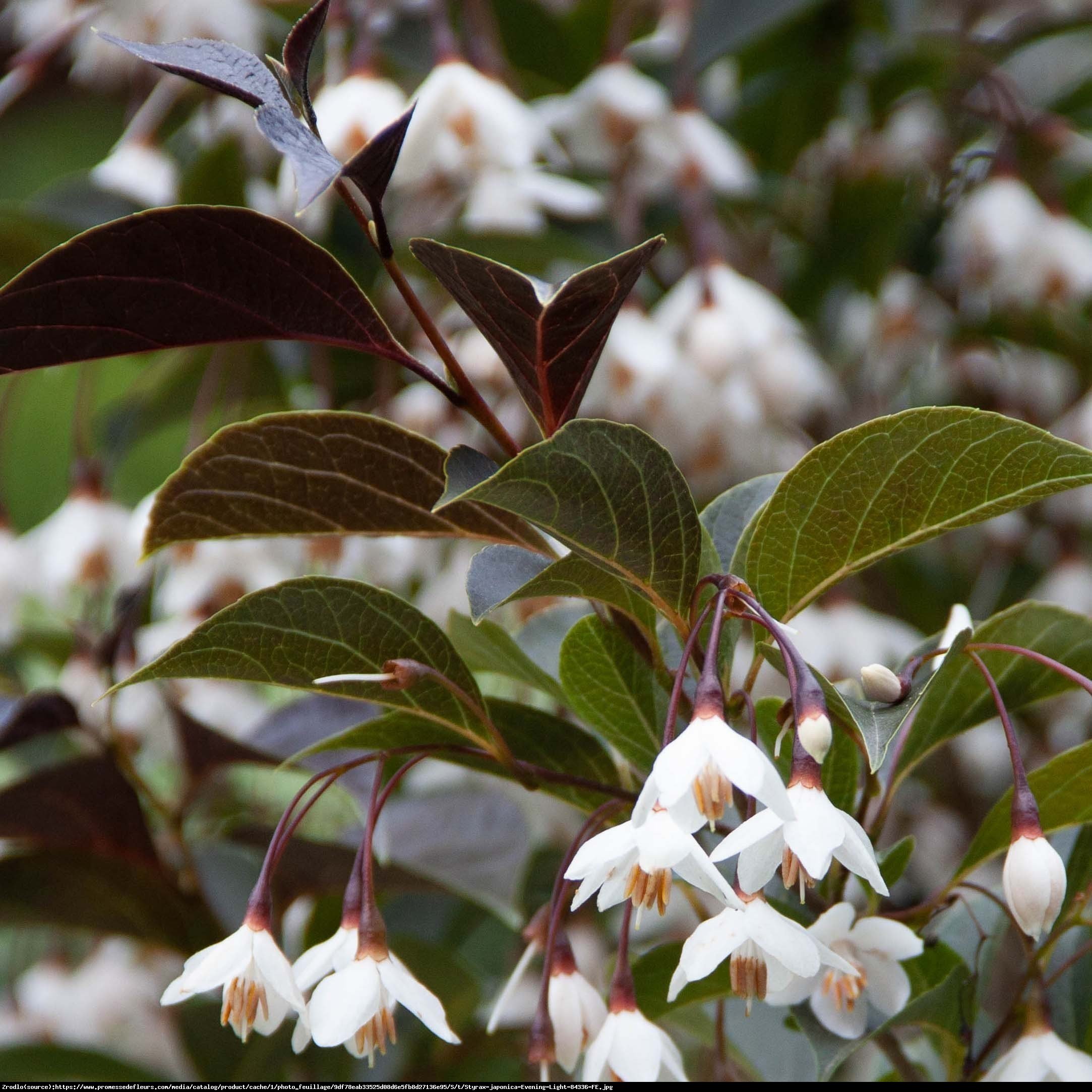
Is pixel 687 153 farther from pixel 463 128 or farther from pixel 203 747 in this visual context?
pixel 203 747

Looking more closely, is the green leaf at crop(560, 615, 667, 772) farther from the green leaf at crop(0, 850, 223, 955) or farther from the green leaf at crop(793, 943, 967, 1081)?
the green leaf at crop(0, 850, 223, 955)

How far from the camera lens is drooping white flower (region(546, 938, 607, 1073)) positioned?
60 cm

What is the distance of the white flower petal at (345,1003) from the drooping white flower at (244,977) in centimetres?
1

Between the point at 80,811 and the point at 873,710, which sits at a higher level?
the point at 873,710

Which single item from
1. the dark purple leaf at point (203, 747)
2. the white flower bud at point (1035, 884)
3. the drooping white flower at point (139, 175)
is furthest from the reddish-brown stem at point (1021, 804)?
the drooping white flower at point (139, 175)

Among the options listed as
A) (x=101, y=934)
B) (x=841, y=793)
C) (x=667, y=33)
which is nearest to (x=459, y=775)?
(x=101, y=934)

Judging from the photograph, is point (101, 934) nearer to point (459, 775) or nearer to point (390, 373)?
point (459, 775)

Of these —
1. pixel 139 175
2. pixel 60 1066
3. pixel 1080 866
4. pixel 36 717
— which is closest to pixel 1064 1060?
pixel 1080 866

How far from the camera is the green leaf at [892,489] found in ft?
1.65

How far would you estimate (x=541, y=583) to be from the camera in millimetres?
525

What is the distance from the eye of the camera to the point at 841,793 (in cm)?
62

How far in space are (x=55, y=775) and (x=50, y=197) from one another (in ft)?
2.65

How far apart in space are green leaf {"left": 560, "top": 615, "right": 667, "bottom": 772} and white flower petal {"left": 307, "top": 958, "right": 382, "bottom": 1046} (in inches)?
6.7

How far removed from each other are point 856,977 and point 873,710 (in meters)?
0.13
